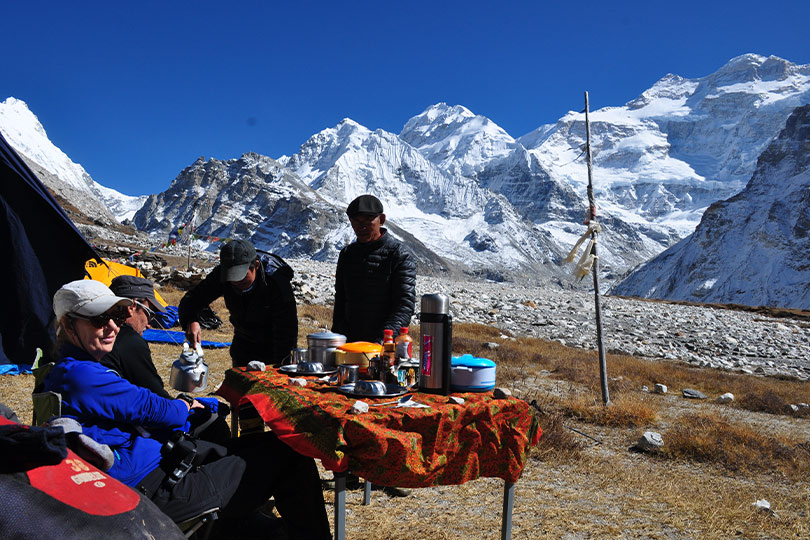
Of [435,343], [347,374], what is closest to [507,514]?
[435,343]

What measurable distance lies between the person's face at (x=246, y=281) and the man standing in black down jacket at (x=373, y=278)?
2.85ft

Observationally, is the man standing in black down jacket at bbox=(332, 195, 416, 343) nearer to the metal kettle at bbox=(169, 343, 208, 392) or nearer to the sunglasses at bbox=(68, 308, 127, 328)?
the metal kettle at bbox=(169, 343, 208, 392)

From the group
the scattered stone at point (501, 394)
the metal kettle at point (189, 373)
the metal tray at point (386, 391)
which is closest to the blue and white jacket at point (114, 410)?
the metal kettle at point (189, 373)

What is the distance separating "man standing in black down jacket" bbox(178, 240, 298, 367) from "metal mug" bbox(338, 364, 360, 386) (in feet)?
4.45

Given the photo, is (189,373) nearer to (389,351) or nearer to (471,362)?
(389,351)

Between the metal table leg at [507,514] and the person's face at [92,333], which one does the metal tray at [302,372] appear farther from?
the metal table leg at [507,514]

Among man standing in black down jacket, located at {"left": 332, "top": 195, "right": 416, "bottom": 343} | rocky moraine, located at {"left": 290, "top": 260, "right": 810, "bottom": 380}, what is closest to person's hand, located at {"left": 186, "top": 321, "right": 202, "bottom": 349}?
man standing in black down jacket, located at {"left": 332, "top": 195, "right": 416, "bottom": 343}

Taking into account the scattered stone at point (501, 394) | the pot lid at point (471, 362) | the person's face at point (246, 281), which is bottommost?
the scattered stone at point (501, 394)

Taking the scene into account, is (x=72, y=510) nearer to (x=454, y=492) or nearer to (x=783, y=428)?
(x=454, y=492)

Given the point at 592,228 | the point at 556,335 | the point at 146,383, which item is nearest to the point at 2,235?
the point at 146,383

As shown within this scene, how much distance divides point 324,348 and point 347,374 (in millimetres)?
548

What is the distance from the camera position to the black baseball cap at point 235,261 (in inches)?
157

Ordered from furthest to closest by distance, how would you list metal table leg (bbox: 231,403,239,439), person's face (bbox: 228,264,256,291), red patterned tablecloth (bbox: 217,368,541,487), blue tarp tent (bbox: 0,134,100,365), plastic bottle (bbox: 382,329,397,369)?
blue tarp tent (bbox: 0,134,100,365) < person's face (bbox: 228,264,256,291) < metal table leg (bbox: 231,403,239,439) < plastic bottle (bbox: 382,329,397,369) < red patterned tablecloth (bbox: 217,368,541,487)

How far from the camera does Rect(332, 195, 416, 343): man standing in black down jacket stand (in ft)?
14.7
